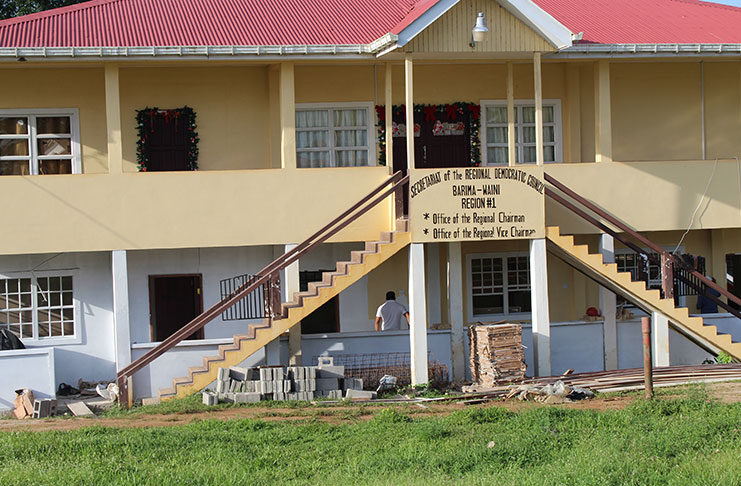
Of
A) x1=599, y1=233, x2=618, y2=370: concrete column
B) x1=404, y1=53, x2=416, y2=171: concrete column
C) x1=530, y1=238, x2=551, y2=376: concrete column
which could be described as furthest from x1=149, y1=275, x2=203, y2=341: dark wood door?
x1=599, y1=233, x2=618, y2=370: concrete column

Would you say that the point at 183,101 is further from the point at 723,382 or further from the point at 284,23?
the point at 723,382

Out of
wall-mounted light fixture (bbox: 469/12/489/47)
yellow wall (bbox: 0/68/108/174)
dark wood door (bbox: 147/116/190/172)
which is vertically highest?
wall-mounted light fixture (bbox: 469/12/489/47)

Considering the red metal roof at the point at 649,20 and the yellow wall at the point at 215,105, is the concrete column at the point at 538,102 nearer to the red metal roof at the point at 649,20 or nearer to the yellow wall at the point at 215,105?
the red metal roof at the point at 649,20

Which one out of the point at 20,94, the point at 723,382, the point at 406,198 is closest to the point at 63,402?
the point at 20,94

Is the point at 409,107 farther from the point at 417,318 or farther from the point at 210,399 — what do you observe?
the point at 210,399

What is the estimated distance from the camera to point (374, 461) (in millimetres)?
11086

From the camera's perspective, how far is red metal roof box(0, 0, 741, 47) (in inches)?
697

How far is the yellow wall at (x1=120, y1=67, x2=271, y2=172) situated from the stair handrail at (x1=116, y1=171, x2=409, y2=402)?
9.49ft

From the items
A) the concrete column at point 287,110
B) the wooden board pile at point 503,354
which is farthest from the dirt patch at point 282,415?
the concrete column at point 287,110

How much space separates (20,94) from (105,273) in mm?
3731

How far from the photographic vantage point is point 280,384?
629 inches

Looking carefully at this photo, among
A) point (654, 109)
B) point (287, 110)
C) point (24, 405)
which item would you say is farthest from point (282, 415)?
point (654, 109)

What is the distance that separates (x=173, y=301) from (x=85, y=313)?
1725 millimetres

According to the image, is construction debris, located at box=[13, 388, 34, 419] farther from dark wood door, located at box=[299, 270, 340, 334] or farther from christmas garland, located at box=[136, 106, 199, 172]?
dark wood door, located at box=[299, 270, 340, 334]
